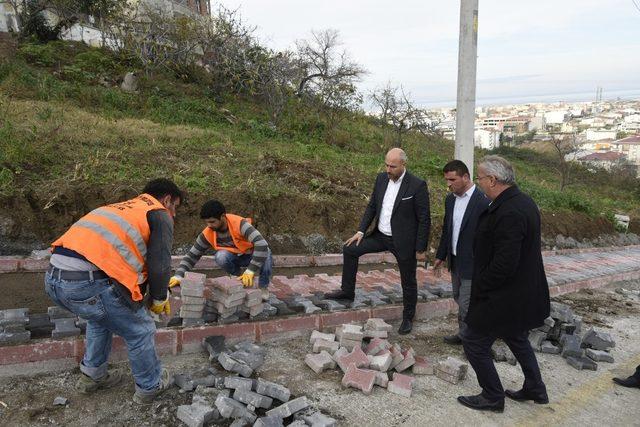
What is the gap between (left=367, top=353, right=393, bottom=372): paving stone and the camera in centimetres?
396

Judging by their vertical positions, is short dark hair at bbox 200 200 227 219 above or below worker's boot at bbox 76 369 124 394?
above

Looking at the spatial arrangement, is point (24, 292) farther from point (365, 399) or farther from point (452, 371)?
point (452, 371)

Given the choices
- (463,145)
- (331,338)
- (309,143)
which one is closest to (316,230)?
(463,145)

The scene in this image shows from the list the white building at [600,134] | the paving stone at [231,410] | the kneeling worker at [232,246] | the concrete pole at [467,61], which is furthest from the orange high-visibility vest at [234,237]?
the white building at [600,134]

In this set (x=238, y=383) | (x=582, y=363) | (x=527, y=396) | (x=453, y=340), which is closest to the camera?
(x=238, y=383)

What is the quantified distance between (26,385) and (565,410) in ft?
13.9

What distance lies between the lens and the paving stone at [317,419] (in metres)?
3.12

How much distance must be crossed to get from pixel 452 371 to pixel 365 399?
89 cm

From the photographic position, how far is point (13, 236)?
6.33 meters

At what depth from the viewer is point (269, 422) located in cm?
304

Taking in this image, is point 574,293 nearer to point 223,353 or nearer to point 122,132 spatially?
point 223,353

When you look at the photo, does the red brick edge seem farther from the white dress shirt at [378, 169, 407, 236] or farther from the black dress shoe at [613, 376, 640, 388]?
the black dress shoe at [613, 376, 640, 388]

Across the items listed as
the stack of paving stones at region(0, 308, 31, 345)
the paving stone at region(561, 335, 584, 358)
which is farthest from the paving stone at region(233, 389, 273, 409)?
the paving stone at region(561, 335, 584, 358)

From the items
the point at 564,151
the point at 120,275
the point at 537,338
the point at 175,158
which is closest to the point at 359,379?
the point at 120,275
